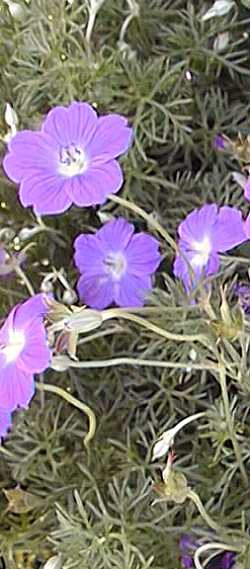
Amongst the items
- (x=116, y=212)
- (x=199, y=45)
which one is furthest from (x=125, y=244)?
(x=199, y=45)

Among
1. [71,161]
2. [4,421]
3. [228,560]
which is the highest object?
[71,161]

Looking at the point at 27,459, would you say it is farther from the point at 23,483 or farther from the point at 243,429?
the point at 243,429

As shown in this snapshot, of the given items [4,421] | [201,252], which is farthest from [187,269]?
[4,421]

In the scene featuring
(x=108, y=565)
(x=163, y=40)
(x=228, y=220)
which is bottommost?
(x=108, y=565)

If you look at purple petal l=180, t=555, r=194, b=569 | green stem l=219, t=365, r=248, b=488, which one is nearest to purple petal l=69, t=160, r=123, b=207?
green stem l=219, t=365, r=248, b=488

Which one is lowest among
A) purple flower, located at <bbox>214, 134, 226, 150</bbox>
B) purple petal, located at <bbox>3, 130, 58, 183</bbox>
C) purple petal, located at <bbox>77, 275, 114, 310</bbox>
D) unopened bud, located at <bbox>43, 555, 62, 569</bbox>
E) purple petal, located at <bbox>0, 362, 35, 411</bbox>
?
unopened bud, located at <bbox>43, 555, 62, 569</bbox>

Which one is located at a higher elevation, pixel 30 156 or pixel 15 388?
pixel 30 156

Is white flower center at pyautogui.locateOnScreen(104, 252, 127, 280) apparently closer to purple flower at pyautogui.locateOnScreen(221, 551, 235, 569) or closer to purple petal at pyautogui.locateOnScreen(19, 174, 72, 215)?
purple petal at pyautogui.locateOnScreen(19, 174, 72, 215)

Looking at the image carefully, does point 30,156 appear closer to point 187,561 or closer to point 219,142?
point 219,142
